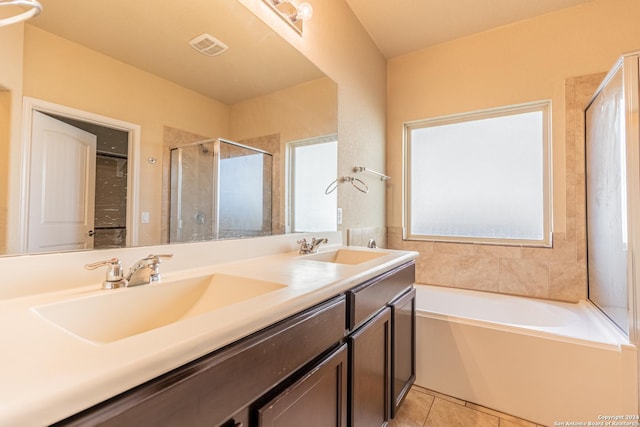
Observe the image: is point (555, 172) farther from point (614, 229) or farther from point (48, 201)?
point (48, 201)

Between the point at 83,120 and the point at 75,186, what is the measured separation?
189mm

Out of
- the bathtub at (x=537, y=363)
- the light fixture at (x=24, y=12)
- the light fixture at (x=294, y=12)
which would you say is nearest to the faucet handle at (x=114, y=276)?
the light fixture at (x=24, y=12)

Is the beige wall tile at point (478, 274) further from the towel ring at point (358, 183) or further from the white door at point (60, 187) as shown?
the white door at point (60, 187)

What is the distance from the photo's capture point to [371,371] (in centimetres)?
109

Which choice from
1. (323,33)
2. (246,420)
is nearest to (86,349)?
(246,420)

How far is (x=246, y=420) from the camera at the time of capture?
1.90ft

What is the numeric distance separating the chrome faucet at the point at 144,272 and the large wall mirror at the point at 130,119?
0.13 m

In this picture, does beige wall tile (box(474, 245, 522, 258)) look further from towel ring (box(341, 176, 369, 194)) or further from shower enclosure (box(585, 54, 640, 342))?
towel ring (box(341, 176, 369, 194))

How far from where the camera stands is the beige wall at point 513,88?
2.08 meters

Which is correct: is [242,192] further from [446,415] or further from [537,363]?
[537,363]

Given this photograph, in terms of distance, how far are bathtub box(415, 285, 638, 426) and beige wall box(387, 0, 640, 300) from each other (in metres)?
0.34

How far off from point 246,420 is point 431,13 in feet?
8.96

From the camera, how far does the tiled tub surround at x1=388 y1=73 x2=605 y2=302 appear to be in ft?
6.87

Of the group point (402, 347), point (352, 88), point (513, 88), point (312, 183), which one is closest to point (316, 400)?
point (402, 347)
